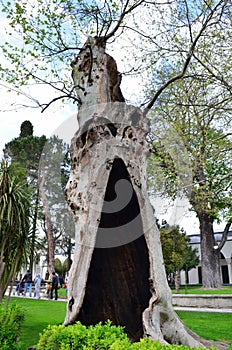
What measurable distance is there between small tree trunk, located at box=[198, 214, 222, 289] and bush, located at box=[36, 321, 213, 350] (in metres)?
16.9

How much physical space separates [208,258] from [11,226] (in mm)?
14413

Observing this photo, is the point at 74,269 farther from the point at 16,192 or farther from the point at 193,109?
the point at 193,109

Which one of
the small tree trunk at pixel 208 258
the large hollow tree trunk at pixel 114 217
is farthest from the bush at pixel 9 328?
the small tree trunk at pixel 208 258

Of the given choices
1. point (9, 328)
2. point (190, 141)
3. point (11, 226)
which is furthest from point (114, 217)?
point (190, 141)

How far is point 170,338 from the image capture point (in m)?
4.82

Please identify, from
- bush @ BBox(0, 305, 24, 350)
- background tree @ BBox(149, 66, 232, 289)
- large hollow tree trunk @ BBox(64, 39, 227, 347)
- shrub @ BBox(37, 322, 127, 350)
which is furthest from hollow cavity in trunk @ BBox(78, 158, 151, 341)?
background tree @ BBox(149, 66, 232, 289)

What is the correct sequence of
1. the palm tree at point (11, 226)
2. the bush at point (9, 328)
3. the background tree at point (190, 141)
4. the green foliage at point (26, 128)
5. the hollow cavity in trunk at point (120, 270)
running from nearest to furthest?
1. the bush at point (9, 328)
2. the hollow cavity in trunk at point (120, 270)
3. the palm tree at point (11, 226)
4. the background tree at point (190, 141)
5. the green foliage at point (26, 128)

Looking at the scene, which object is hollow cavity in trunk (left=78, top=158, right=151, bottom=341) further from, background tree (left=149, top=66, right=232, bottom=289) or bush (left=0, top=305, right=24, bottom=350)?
background tree (left=149, top=66, right=232, bottom=289)

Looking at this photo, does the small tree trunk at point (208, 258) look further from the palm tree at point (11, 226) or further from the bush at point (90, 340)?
the bush at point (90, 340)

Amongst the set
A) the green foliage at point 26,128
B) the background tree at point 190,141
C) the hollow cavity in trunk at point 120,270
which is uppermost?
the green foliage at point 26,128

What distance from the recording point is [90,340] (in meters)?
3.35

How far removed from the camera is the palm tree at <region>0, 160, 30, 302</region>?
7.58 meters

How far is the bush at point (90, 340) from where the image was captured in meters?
3.06

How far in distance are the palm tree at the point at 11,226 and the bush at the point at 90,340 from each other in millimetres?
4018
